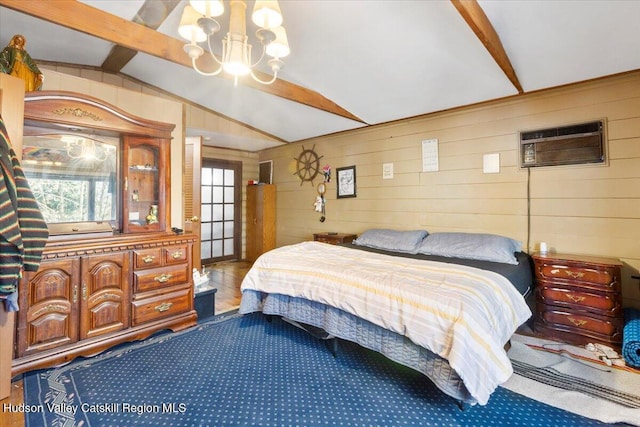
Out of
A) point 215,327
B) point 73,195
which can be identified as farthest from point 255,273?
point 73,195

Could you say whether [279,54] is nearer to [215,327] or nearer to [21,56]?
[21,56]

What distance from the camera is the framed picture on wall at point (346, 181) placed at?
446 cm

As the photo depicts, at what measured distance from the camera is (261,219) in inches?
218

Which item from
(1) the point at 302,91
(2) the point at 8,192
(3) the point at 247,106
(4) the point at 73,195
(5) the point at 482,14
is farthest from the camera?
(3) the point at 247,106

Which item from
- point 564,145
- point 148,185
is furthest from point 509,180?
point 148,185

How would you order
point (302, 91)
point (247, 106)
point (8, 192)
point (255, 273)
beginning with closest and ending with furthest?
point (8, 192)
point (255, 273)
point (302, 91)
point (247, 106)

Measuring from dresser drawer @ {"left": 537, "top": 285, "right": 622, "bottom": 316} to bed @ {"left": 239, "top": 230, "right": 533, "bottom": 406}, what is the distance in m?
0.19

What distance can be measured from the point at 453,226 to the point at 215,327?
2775 mm

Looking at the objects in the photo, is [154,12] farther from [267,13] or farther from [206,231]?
[206,231]

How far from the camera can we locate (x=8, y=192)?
161cm

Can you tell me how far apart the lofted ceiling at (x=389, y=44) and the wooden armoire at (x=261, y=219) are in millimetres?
2255

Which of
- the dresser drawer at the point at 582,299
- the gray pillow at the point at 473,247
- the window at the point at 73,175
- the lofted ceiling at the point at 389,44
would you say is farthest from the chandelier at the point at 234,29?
the dresser drawer at the point at 582,299

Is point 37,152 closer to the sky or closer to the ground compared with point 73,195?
closer to the sky

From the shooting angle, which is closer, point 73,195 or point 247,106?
point 73,195
